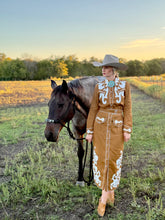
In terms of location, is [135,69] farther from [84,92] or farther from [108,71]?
[108,71]

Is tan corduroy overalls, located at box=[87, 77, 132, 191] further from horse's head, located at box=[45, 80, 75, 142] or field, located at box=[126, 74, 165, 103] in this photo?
field, located at box=[126, 74, 165, 103]

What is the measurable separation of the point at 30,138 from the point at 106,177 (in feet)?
13.4

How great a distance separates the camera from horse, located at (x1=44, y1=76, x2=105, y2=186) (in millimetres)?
2633

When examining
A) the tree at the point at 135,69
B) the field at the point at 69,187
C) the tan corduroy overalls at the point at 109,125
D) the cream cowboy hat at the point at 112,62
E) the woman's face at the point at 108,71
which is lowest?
the field at the point at 69,187

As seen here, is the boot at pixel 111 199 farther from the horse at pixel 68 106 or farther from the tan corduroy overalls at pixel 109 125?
the horse at pixel 68 106

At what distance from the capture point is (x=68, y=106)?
2.71 metres

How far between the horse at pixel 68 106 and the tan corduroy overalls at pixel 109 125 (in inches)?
18.0

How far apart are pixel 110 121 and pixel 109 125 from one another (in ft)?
0.17

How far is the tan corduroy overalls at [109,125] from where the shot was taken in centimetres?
229

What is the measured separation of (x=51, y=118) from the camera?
264cm

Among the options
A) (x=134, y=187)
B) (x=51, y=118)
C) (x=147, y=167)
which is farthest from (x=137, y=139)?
(x=51, y=118)

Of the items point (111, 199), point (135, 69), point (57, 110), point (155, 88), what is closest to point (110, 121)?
point (57, 110)

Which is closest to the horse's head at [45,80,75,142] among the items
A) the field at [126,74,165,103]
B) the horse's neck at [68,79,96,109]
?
the horse's neck at [68,79,96,109]

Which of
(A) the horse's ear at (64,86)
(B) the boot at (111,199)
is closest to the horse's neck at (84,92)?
(A) the horse's ear at (64,86)
